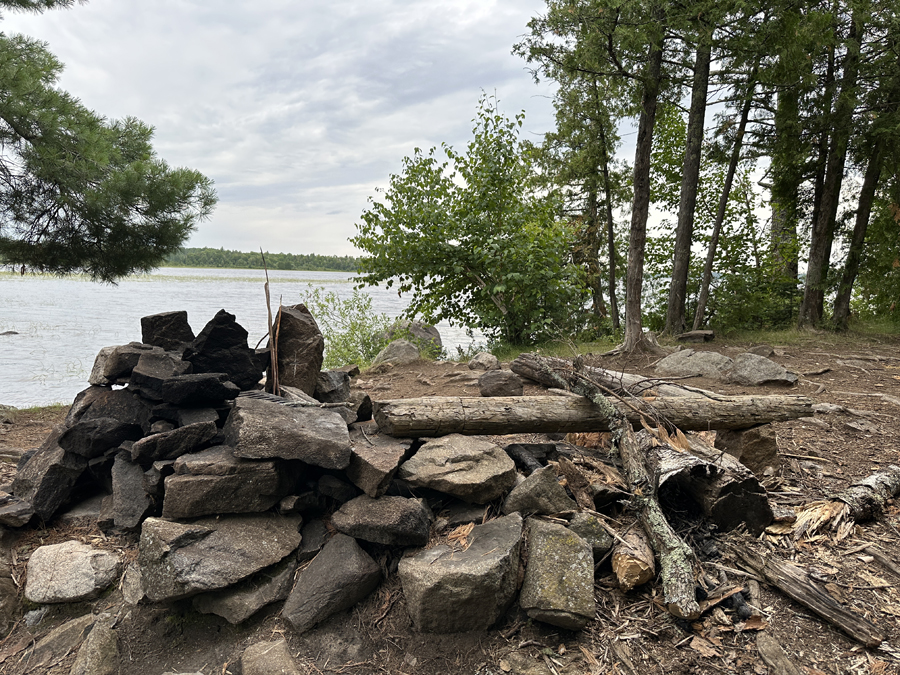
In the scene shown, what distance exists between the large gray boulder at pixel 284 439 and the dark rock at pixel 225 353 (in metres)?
0.81

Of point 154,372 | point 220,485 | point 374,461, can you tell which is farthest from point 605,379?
Answer: point 154,372

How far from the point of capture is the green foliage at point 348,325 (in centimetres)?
1420

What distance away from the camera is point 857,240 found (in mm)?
12648

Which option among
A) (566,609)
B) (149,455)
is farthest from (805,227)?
(149,455)

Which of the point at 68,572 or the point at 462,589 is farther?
the point at 68,572

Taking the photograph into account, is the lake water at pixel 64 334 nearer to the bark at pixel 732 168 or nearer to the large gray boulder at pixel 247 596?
the large gray boulder at pixel 247 596

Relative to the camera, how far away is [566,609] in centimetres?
280

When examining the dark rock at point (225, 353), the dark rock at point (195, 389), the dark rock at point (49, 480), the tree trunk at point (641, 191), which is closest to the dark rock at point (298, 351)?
the dark rock at point (225, 353)

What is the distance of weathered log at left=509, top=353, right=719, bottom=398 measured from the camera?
4.67 m

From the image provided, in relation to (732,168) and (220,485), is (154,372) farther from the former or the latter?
(732,168)

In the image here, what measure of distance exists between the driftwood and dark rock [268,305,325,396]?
148 inches

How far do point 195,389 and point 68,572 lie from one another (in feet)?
4.65

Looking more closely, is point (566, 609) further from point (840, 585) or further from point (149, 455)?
point (149, 455)

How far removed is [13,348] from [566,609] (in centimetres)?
1703
